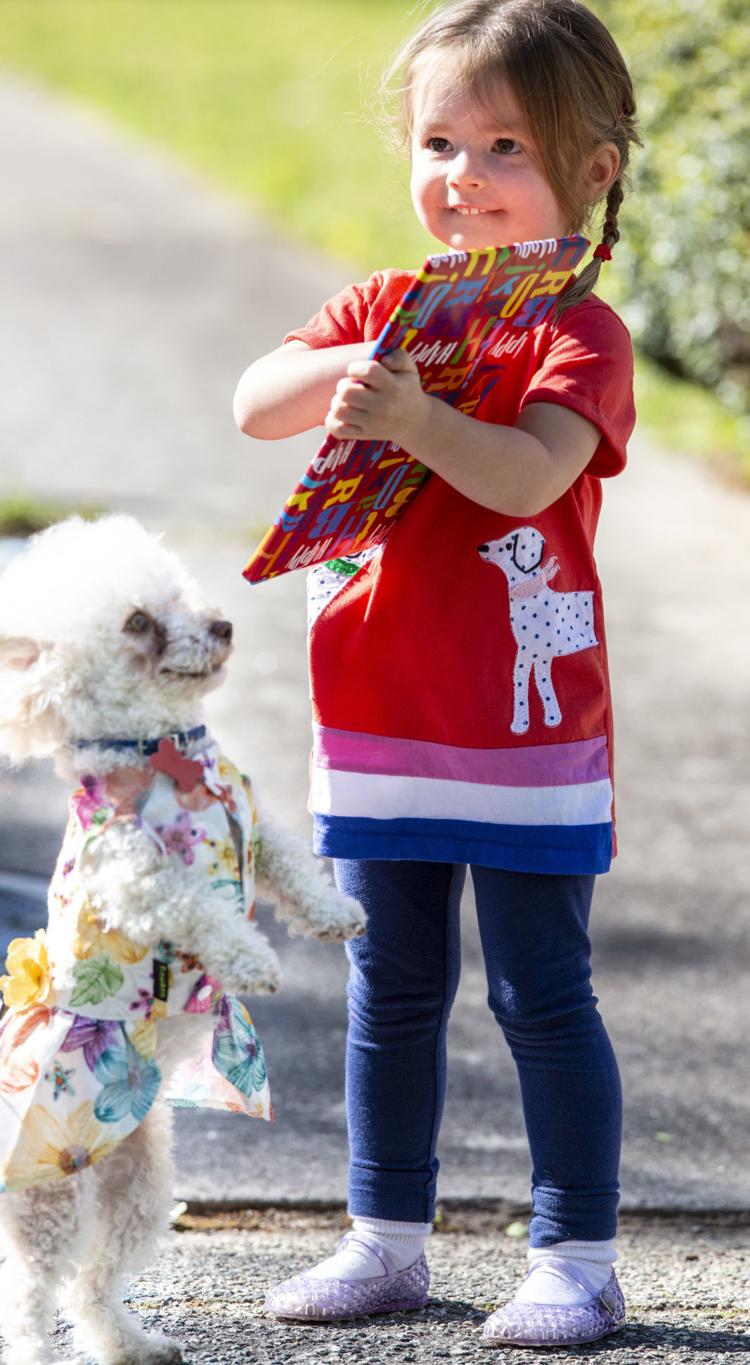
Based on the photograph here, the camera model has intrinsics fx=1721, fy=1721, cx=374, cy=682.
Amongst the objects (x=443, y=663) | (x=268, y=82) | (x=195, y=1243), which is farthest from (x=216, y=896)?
(x=268, y=82)

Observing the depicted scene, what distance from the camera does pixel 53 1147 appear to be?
6.93 ft

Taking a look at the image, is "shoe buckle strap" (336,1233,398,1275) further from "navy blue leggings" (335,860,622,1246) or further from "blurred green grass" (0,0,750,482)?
"blurred green grass" (0,0,750,482)

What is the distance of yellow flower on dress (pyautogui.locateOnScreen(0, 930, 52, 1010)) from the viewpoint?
2184 mm

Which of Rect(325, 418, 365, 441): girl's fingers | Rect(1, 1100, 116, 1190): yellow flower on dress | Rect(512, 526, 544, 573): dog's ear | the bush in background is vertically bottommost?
Rect(1, 1100, 116, 1190): yellow flower on dress

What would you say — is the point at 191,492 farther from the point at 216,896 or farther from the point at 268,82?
the point at 268,82

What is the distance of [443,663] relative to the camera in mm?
2430

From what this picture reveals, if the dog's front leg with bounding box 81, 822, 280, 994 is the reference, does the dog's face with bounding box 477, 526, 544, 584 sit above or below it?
above

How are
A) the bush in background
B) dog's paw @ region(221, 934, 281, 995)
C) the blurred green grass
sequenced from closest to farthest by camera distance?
dog's paw @ region(221, 934, 281, 995) < the bush in background < the blurred green grass

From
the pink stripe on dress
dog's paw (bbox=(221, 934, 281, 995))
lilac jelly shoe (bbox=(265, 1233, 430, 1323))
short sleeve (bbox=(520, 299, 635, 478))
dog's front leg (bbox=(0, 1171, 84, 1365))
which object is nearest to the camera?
dog's paw (bbox=(221, 934, 281, 995))

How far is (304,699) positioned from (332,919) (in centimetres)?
354

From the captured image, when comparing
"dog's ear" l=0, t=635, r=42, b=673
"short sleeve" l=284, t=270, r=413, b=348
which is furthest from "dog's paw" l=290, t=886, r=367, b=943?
"short sleeve" l=284, t=270, r=413, b=348

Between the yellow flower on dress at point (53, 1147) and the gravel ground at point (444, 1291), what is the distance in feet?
1.52

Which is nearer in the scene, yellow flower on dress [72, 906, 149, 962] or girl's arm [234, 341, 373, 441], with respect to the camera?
yellow flower on dress [72, 906, 149, 962]

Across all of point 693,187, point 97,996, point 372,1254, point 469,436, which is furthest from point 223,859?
point 693,187
